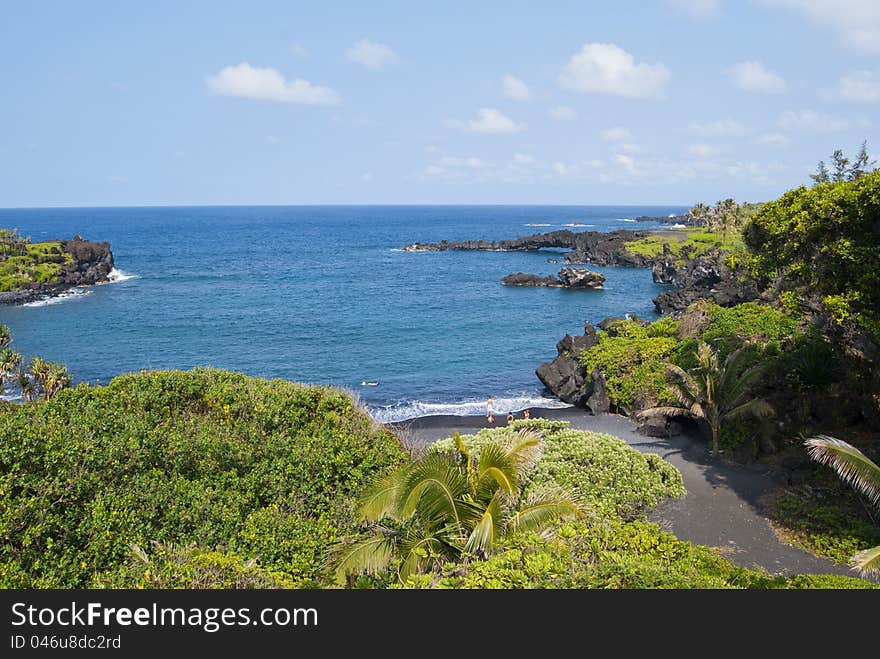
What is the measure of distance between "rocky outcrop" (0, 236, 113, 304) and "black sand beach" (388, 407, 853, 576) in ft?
204

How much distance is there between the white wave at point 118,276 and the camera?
83488mm

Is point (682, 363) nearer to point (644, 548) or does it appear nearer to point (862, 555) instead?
point (862, 555)

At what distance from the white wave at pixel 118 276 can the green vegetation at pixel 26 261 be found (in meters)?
5.41

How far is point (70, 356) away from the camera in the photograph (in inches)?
1748

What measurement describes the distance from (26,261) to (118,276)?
1183cm

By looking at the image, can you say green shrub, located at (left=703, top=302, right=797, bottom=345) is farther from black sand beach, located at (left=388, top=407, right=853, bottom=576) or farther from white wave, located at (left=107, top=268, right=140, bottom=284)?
white wave, located at (left=107, top=268, right=140, bottom=284)

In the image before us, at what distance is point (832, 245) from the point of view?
18000mm

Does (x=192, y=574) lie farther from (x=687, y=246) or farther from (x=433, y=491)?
(x=687, y=246)

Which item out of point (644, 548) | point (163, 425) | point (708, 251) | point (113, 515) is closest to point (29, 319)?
point (163, 425)

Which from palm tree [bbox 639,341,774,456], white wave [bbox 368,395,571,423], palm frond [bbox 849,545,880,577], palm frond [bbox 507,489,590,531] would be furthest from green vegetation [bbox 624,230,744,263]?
palm frond [bbox 507,489,590,531]

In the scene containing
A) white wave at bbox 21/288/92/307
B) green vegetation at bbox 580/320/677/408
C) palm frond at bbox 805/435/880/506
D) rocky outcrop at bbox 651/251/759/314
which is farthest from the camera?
white wave at bbox 21/288/92/307

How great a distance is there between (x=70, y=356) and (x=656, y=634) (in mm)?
47736

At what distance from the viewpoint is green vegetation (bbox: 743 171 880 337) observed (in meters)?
16.8

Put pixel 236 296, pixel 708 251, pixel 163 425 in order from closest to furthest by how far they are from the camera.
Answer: pixel 163 425 < pixel 236 296 < pixel 708 251
